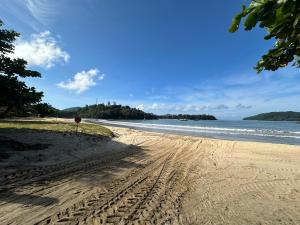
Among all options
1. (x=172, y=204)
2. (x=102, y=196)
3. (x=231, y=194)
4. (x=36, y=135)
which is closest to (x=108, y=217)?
→ (x=102, y=196)

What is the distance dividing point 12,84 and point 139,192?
8.65 meters

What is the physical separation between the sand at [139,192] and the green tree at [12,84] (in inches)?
111

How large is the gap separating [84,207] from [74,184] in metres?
1.67

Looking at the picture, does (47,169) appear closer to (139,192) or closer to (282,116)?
(139,192)

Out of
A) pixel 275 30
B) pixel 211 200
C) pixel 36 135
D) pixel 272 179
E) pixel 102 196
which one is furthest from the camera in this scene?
pixel 36 135

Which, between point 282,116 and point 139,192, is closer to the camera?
point 139,192

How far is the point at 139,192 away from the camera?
6.03m

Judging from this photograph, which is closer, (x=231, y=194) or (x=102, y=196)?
(x=102, y=196)

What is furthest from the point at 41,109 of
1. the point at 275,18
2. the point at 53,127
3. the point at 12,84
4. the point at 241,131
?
the point at 241,131

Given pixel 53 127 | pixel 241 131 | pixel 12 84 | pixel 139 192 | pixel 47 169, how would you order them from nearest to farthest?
1. pixel 139 192
2. pixel 47 169
3. pixel 12 84
4. pixel 53 127
5. pixel 241 131

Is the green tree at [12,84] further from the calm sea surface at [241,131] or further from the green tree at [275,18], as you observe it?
the calm sea surface at [241,131]

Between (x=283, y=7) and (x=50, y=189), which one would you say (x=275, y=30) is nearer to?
(x=283, y=7)

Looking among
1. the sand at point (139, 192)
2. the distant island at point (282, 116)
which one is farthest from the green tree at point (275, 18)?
the distant island at point (282, 116)

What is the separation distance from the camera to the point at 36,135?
13.4 m
